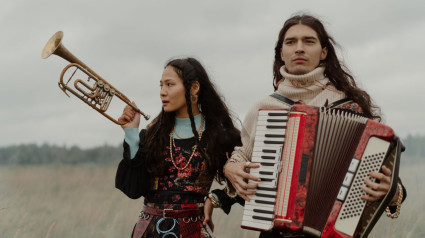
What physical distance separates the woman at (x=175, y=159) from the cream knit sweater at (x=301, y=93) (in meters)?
0.43

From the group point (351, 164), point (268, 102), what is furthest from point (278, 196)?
point (268, 102)

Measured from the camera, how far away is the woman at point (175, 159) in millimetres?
4000

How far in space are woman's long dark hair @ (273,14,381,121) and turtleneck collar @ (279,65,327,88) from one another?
15 cm

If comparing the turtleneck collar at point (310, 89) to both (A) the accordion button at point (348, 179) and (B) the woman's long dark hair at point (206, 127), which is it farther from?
(B) the woman's long dark hair at point (206, 127)

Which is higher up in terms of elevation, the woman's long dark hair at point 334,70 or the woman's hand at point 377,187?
the woman's long dark hair at point 334,70

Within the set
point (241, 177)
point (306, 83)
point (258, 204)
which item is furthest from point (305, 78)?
point (258, 204)

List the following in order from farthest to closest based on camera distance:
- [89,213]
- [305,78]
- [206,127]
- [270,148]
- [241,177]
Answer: [89,213]
[206,127]
[305,78]
[241,177]
[270,148]

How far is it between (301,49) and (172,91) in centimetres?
110

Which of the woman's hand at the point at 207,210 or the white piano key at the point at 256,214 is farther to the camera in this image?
the woman's hand at the point at 207,210

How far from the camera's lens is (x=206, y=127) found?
429 cm

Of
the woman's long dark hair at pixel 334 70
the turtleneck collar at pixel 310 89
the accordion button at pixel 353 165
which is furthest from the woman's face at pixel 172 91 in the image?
the accordion button at pixel 353 165

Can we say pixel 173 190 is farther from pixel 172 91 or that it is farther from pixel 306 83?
pixel 306 83

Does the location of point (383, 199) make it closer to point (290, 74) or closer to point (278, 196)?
point (278, 196)

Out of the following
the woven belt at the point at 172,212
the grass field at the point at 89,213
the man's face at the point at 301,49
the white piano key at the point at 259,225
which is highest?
the man's face at the point at 301,49
